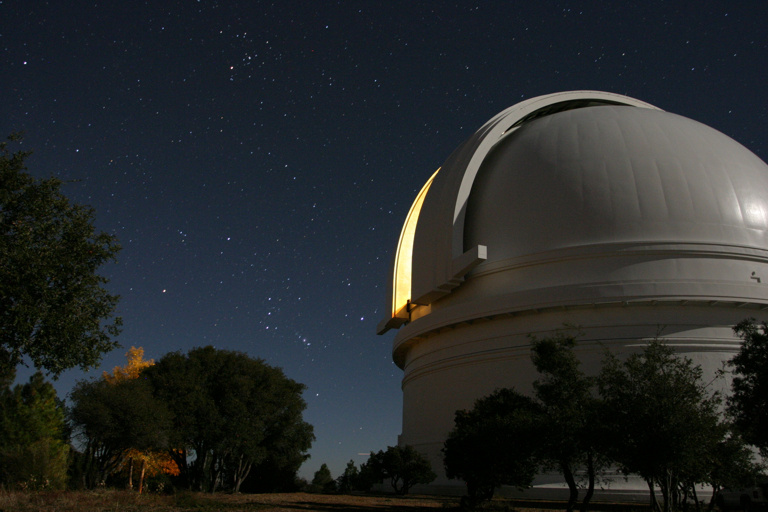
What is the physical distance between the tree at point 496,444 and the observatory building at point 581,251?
16.9 feet

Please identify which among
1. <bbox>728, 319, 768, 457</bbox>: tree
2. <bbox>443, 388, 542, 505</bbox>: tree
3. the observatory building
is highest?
the observatory building

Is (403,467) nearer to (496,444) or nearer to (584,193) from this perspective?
(496,444)

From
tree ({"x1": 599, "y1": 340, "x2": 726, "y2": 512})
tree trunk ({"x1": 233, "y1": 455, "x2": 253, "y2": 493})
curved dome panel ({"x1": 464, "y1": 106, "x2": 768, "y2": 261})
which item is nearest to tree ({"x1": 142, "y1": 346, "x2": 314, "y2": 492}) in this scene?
tree trunk ({"x1": 233, "y1": 455, "x2": 253, "y2": 493})

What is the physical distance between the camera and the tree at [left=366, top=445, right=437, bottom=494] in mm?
19531

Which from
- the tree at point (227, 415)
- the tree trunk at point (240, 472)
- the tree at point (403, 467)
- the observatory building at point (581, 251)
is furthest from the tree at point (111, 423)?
the observatory building at point (581, 251)

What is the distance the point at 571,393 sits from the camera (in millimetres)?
11258

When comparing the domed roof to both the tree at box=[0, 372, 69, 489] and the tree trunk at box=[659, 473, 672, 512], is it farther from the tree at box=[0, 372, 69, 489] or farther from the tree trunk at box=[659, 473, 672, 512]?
the tree at box=[0, 372, 69, 489]

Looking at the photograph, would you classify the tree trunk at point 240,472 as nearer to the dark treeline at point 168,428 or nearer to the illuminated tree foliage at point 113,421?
the dark treeline at point 168,428

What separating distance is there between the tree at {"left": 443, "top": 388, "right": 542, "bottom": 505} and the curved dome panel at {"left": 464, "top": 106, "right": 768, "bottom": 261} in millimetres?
8401

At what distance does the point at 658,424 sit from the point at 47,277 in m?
12.3

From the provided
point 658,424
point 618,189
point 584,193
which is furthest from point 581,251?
point 658,424

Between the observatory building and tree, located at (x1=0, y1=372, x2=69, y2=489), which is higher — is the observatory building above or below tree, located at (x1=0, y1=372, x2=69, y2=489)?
above

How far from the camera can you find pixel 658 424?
9758mm

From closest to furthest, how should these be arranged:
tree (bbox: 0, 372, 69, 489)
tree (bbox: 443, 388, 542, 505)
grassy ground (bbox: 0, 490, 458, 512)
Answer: grassy ground (bbox: 0, 490, 458, 512) < tree (bbox: 443, 388, 542, 505) < tree (bbox: 0, 372, 69, 489)
